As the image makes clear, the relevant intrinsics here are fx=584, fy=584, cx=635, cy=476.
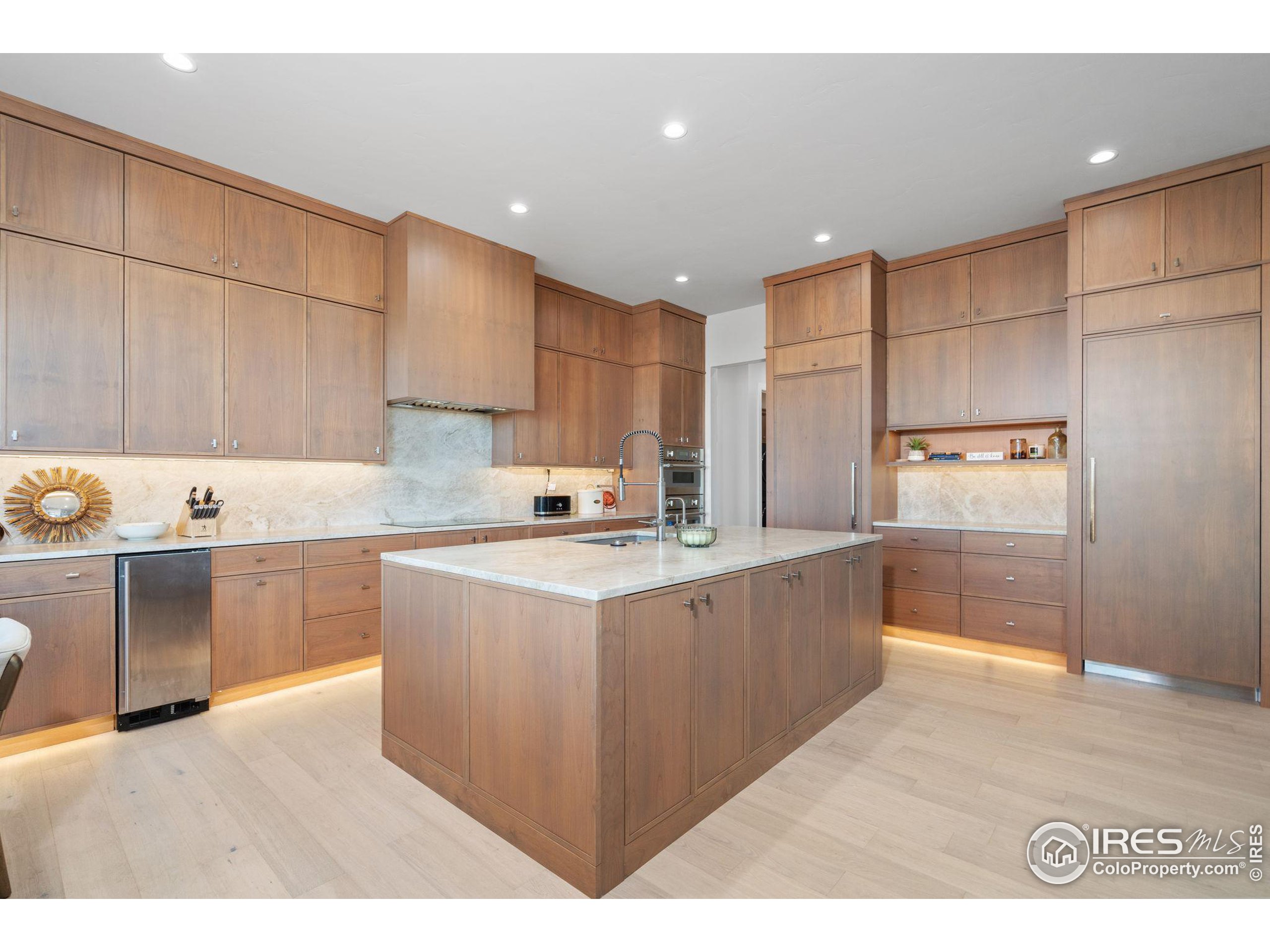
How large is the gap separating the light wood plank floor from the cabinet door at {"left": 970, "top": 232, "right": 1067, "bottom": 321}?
2582 millimetres

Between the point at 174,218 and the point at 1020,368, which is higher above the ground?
the point at 174,218

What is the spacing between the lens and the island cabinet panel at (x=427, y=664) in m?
2.09

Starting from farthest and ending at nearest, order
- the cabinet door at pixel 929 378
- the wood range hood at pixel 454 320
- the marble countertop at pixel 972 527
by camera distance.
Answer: the cabinet door at pixel 929 378
the wood range hood at pixel 454 320
the marble countertop at pixel 972 527

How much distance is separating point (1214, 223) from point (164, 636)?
5.82m

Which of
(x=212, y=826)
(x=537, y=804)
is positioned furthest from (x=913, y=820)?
(x=212, y=826)

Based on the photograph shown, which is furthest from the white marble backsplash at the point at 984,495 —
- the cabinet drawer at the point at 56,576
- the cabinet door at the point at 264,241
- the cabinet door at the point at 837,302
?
the cabinet drawer at the point at 56,576

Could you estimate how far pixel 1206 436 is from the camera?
3.18 m

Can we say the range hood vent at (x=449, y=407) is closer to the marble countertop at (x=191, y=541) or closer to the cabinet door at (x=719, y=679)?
the marble countertop at (x=191, y=541)

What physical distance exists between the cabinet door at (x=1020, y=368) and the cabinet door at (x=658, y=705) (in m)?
3.42

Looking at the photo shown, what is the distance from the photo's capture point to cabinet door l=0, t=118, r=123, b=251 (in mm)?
2645

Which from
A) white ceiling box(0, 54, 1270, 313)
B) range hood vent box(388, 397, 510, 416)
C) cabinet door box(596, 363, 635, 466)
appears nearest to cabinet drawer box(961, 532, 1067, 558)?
white ceiling box(0, 54, 1270, 313)

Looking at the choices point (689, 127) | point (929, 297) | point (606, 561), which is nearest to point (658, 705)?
point (606, 561)

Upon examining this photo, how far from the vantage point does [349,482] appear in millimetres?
4102

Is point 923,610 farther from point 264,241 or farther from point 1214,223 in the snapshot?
point 264,241
